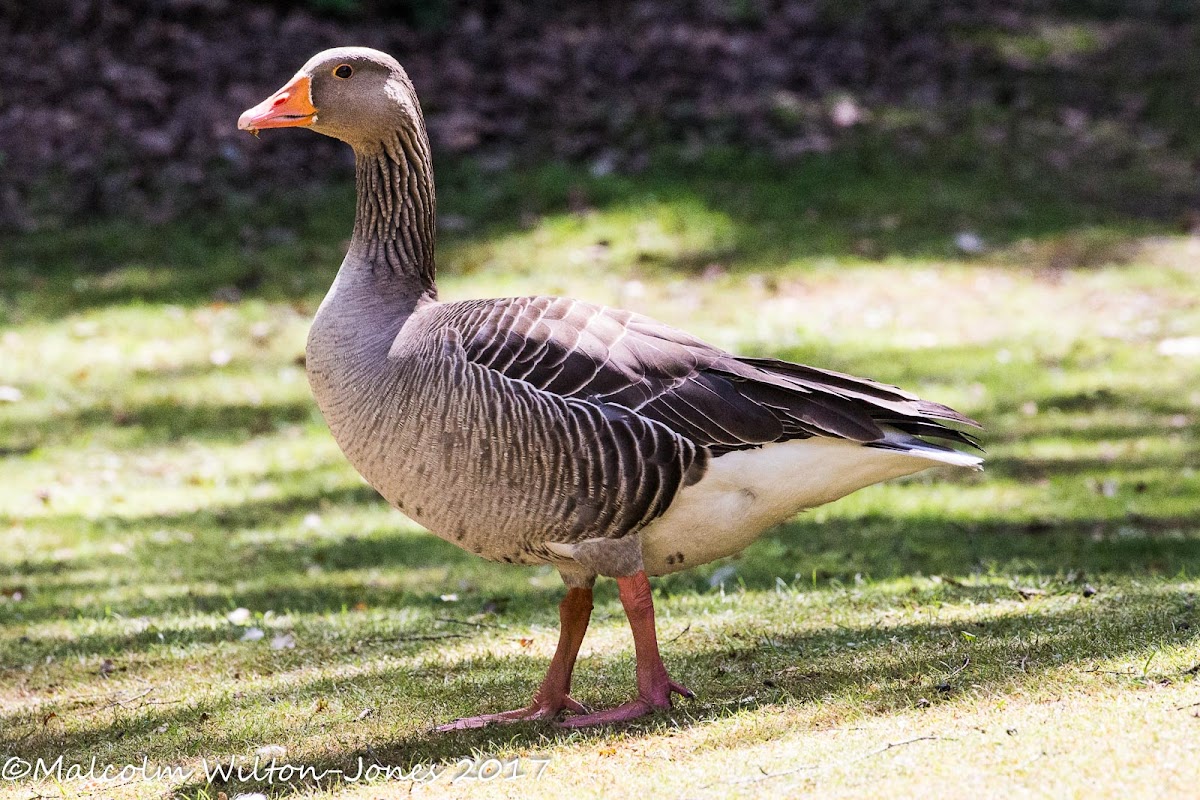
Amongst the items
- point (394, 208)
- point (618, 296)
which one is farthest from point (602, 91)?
point (394, 208)

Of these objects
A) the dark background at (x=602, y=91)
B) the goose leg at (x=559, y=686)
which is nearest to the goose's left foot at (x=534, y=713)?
the goose leg at (x=559, y=686)

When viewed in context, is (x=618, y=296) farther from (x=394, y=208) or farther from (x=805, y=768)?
(x=805, y=768)

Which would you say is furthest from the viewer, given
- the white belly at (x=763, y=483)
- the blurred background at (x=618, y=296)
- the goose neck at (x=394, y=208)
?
the blurred background at (x=618, y=296)

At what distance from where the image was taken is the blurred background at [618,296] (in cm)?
533

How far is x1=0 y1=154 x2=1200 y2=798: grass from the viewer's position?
13.3 feet

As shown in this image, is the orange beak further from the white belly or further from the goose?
the white belly

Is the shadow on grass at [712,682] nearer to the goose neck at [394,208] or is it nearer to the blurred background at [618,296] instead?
the blurred background at [618,296]

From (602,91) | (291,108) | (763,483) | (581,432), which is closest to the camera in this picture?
(581,432)

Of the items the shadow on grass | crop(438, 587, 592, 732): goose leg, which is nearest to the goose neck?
crop(438, 587, 592, 732): goose leg

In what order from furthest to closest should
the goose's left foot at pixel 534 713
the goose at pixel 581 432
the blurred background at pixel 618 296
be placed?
the blurred background at pixel 618 296 → the goose's left foot at pixel 534 713 → the goose at pixel 581 432

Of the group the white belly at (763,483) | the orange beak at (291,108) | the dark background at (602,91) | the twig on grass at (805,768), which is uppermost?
the dark background at (602,91)

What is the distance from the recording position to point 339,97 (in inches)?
181

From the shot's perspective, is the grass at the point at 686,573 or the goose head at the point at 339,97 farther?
the goose head at the point at 339,97

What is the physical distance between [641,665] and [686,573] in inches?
95.3
